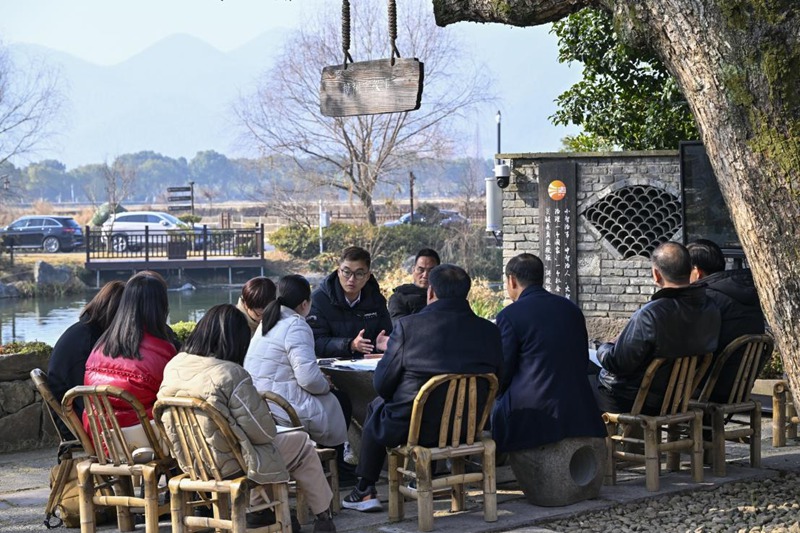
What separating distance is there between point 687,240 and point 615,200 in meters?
2.30

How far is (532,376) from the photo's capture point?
18.9ft

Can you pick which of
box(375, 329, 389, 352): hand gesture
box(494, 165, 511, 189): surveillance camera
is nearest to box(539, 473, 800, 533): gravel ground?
box(375, 329, 389, 352): hand gesture

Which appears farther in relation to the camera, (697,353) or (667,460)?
(667,460)

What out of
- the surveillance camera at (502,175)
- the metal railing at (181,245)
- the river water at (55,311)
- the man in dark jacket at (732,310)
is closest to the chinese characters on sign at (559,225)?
the surveillance camera at (502,175)

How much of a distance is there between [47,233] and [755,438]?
38782 millimetres

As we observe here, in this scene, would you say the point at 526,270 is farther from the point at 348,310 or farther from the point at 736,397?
the point at 736,397

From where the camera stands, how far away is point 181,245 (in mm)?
36656

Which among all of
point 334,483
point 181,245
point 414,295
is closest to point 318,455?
point 334,483

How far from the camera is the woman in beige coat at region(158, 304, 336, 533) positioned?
475cm

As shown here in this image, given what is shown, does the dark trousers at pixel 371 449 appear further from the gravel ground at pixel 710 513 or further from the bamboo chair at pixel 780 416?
the bamboo chair at pixel 780 416

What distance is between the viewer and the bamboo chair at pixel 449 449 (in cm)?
529

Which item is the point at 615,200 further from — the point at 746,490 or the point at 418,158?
the point at 418,158

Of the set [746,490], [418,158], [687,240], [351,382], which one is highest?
[418,158]

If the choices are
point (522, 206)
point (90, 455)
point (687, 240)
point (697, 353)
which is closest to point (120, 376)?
point (90, 455)
